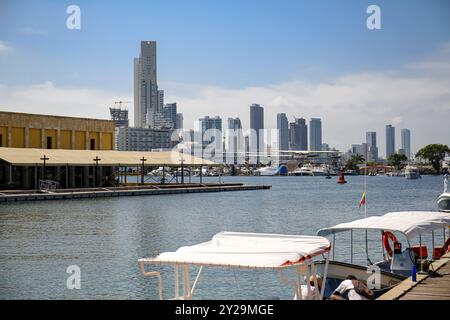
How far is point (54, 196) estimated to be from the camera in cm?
7900

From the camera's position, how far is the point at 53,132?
96375mm

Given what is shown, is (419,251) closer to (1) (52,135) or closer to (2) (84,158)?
(2) (84,158)

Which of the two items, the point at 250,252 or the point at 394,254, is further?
the point at 394,254

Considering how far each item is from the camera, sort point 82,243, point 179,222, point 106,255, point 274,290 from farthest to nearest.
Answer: point 179,222 → point 82,243 → point 106,255 → point 274,290

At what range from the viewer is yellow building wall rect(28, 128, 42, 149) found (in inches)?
3674

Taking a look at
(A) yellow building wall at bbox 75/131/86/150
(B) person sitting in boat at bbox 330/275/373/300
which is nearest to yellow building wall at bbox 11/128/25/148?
(A) yellow building wall at bbox 75/131/86/150

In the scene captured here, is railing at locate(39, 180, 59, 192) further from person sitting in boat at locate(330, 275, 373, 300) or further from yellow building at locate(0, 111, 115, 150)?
person sitting in boat at locate(330, 275, 373, 300)

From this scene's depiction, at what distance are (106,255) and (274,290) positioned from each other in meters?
12.8

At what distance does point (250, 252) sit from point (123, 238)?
29.9 meters

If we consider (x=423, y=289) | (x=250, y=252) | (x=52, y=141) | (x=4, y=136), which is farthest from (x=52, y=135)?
(x=250, y=252)

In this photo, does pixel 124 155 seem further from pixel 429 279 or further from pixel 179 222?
pixel 429 279

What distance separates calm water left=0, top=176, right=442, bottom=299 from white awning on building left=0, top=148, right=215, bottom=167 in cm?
802
